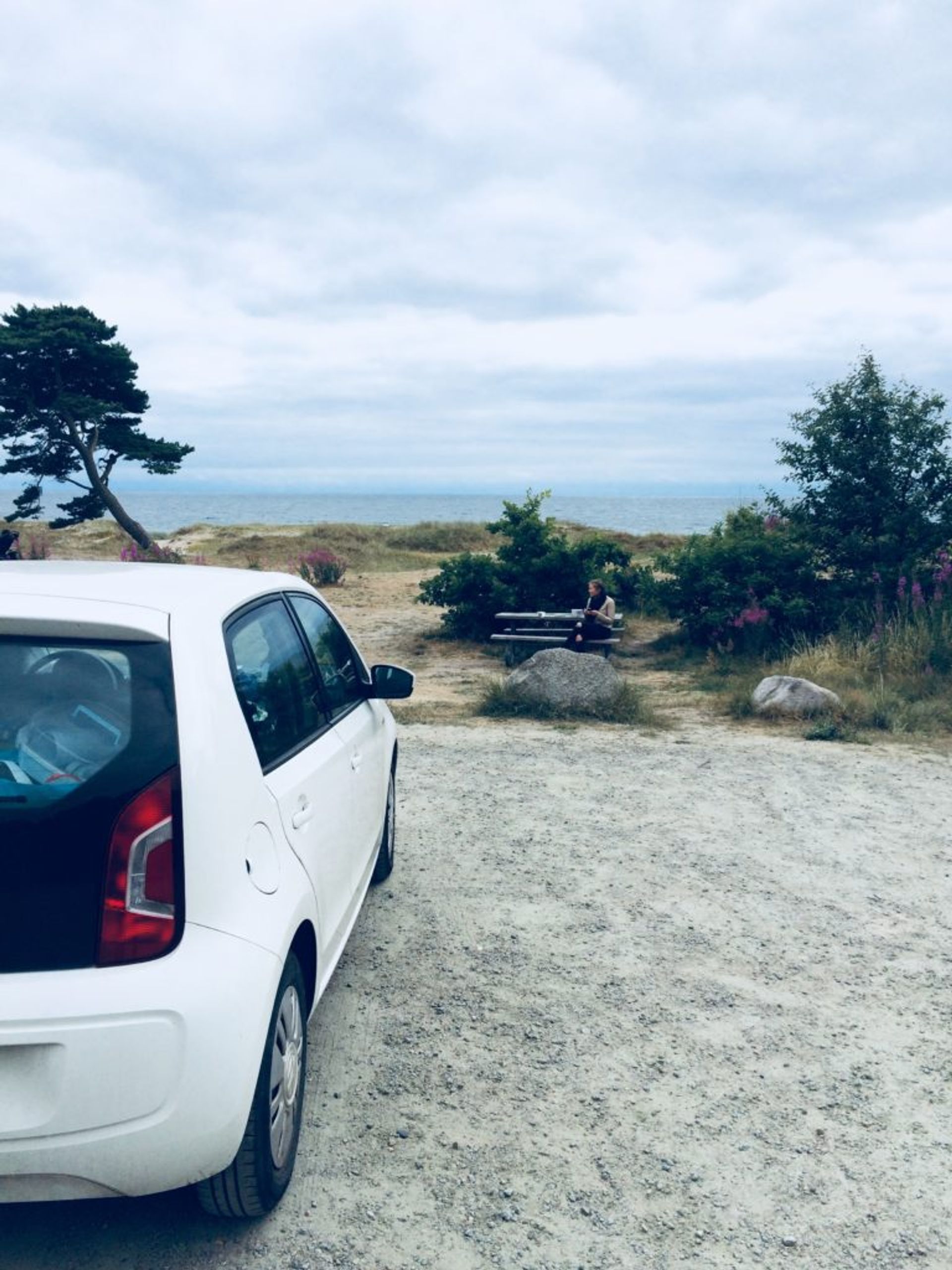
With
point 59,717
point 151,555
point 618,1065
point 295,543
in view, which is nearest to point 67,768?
point 59,717

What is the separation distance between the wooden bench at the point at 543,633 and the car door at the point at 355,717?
8974 millimetres

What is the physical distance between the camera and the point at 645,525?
98812 millimetres

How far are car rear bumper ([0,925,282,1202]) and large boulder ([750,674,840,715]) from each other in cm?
874

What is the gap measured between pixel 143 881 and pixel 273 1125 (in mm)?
886

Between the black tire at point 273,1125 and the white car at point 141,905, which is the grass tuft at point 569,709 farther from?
the white car at point 141,905

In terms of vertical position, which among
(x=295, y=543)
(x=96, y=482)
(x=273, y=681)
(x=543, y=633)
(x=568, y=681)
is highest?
(x=96, y=482)

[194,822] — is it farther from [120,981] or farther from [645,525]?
[645,525]

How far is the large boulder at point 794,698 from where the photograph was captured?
10391mm

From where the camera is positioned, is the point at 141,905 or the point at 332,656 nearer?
the point at 141,905

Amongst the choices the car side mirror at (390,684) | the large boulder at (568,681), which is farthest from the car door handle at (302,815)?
the large boulder at (568,681)

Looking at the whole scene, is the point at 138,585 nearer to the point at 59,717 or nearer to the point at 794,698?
the point at 59,717

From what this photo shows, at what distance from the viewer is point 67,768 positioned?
98.2 inches

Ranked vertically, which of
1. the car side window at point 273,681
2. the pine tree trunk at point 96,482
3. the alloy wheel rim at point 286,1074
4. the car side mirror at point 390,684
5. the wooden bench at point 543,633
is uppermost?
the pine tree trunk at point 96,482

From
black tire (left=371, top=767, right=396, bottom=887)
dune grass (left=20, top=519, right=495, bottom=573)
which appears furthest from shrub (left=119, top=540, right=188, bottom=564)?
black tire (left=371, top=767, right=396, bottom=887)
